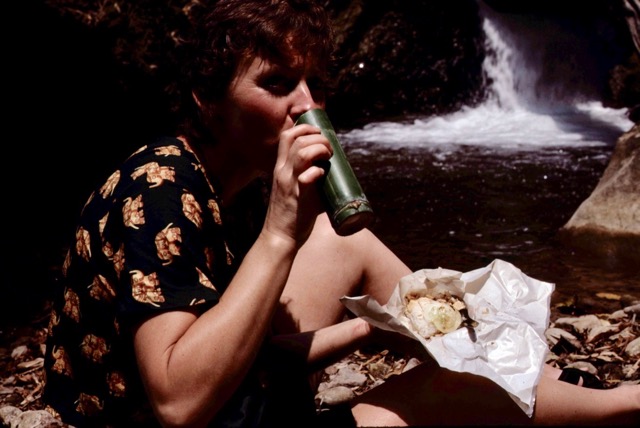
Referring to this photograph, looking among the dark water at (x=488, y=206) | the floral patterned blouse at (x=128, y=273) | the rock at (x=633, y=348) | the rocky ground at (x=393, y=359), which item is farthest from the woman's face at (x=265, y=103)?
the dark water at (x=488, y=206)

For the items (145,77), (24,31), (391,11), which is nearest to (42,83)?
(24,31)

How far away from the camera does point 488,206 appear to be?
6.44 metres

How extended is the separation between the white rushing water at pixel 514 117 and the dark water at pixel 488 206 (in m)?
0.66

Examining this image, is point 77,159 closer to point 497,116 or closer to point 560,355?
point 560,355

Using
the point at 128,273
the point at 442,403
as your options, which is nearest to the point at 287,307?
the point at 442,403

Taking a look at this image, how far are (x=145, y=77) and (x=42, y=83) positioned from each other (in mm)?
883

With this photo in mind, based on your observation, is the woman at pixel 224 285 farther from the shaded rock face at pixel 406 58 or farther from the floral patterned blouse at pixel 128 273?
the shaded rock face at pixel 406 58

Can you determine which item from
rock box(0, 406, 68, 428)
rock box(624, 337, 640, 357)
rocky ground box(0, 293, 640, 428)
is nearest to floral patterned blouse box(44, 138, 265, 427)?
rock box(0, 406, 68, 428)

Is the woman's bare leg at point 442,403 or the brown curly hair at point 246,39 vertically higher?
the brown curly hair at point 246,39

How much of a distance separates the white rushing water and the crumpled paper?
6.92 m

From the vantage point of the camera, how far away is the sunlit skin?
5.64 feet

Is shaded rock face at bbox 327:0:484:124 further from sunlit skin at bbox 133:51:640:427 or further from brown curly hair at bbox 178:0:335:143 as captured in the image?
brown curly hair at bbox 178:0:335:143

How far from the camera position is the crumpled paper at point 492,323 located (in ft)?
6.91

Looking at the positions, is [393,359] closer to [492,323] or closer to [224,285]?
[492,323]
